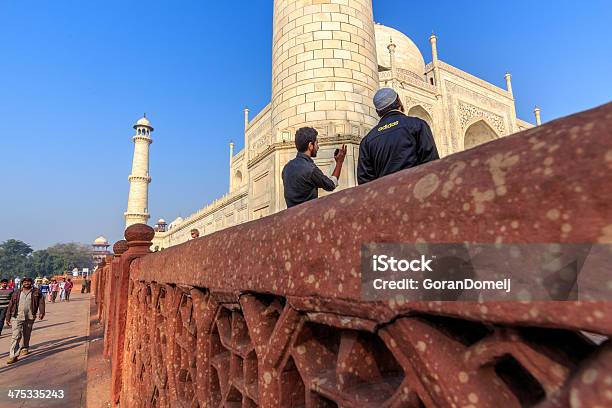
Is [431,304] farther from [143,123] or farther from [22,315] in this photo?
[143,123]

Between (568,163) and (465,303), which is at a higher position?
(568,163)

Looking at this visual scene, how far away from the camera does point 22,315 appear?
586cm

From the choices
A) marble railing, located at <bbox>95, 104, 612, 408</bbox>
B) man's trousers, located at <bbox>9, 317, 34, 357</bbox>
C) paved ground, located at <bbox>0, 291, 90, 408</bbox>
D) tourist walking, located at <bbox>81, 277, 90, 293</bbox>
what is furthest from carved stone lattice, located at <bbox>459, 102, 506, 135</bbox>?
tourist walking, located at <bbox>81, 277, 90, 293</bbox>

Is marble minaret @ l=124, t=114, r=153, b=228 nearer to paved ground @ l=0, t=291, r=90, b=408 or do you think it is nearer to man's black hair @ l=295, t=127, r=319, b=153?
paved ground @ l=0, t=291, r=90, b=408

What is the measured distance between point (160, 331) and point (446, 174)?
6.35ft

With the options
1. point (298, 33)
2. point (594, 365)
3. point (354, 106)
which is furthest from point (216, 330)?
point (298, 33)

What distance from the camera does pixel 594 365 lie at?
31 centimetres

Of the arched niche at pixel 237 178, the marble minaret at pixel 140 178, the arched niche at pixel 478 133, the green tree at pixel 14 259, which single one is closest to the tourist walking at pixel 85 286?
the marble minaret at pixel 140 178

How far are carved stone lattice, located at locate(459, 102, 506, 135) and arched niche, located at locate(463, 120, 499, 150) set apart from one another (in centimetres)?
30

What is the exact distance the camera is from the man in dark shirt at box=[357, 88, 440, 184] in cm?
226

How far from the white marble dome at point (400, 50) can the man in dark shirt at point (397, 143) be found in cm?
1924

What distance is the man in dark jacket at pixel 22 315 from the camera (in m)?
5.54

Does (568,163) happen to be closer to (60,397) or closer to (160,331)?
(160,331)

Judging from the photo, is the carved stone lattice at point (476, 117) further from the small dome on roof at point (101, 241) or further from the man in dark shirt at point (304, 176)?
the small dome on roof at point (101, 241)
